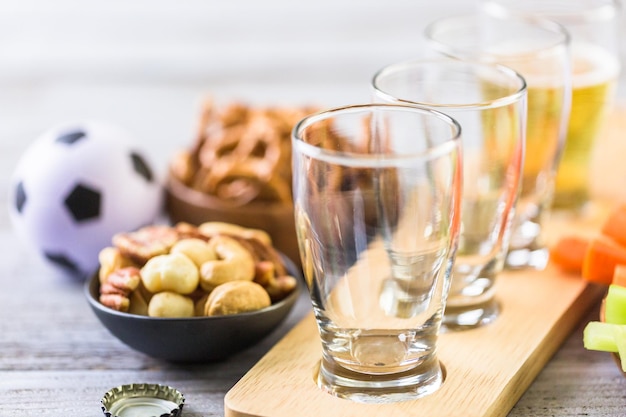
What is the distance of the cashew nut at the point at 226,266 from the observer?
3.79 ft

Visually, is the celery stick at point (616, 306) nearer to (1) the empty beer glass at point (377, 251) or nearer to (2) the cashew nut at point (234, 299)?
(1) the empty beer glass at point (377, 251)

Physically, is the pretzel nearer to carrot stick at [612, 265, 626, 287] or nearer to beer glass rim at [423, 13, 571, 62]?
beer glass rim at [423, 13, 571, 62]

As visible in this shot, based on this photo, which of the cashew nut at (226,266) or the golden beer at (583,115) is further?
the golden beer at (583,115)

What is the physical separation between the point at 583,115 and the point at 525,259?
0.89 feet

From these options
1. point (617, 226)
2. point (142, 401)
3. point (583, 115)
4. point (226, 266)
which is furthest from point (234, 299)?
point (583, 115)

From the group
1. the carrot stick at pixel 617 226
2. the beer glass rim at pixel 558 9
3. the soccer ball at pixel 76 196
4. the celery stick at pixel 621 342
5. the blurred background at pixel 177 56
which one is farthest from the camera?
the blurred background at pixel 177 56

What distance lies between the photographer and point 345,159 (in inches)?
36.7

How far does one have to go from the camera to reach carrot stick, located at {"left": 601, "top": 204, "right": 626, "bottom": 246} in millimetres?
1291

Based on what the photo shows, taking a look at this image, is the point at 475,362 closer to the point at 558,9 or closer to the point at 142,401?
the point at 142,401

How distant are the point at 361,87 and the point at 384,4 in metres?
0.86

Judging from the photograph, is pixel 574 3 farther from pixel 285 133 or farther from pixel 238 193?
pixel 238 193

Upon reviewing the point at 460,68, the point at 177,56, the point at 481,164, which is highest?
the point at 460,68

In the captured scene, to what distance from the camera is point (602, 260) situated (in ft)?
4.09

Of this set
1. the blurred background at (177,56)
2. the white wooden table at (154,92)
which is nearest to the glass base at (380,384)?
the white wooden table at (154,92)
